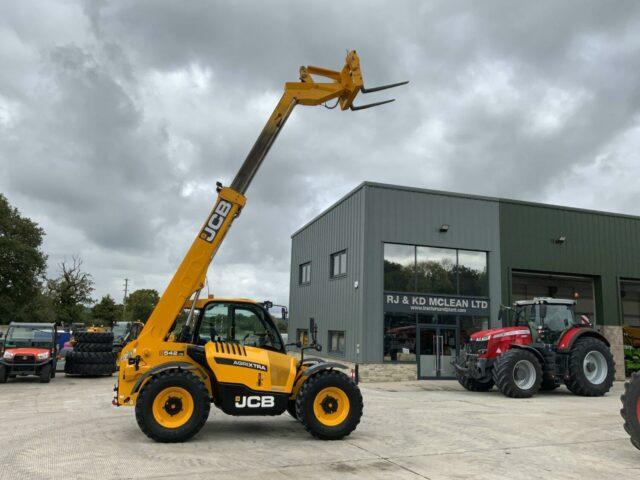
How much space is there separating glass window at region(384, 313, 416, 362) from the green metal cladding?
14.1 feet

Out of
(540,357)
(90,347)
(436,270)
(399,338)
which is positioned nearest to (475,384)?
(540,357)

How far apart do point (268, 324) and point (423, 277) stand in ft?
39.4

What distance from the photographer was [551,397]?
14.0 meters

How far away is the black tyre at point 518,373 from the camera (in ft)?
44.1

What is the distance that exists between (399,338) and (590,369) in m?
6.16

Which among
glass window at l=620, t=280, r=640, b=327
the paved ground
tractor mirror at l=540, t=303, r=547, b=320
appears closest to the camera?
the paved ground

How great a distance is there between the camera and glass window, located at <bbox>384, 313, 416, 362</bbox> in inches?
730

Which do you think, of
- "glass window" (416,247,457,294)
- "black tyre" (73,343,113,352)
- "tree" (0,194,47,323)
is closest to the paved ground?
"black tyre" (73,343,113,352)

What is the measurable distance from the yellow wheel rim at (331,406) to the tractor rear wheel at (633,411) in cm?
370

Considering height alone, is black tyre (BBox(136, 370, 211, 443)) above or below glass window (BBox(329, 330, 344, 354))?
below

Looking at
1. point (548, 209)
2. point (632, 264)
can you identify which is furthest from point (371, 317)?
point (632, 264)

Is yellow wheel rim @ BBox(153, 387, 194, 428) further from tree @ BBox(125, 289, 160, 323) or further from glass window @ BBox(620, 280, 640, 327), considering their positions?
tree @ BBox(125, 289, 160, 323)

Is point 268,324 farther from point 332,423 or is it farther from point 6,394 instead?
point 6,394

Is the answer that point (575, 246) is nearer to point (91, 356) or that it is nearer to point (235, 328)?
point (235, 328)
